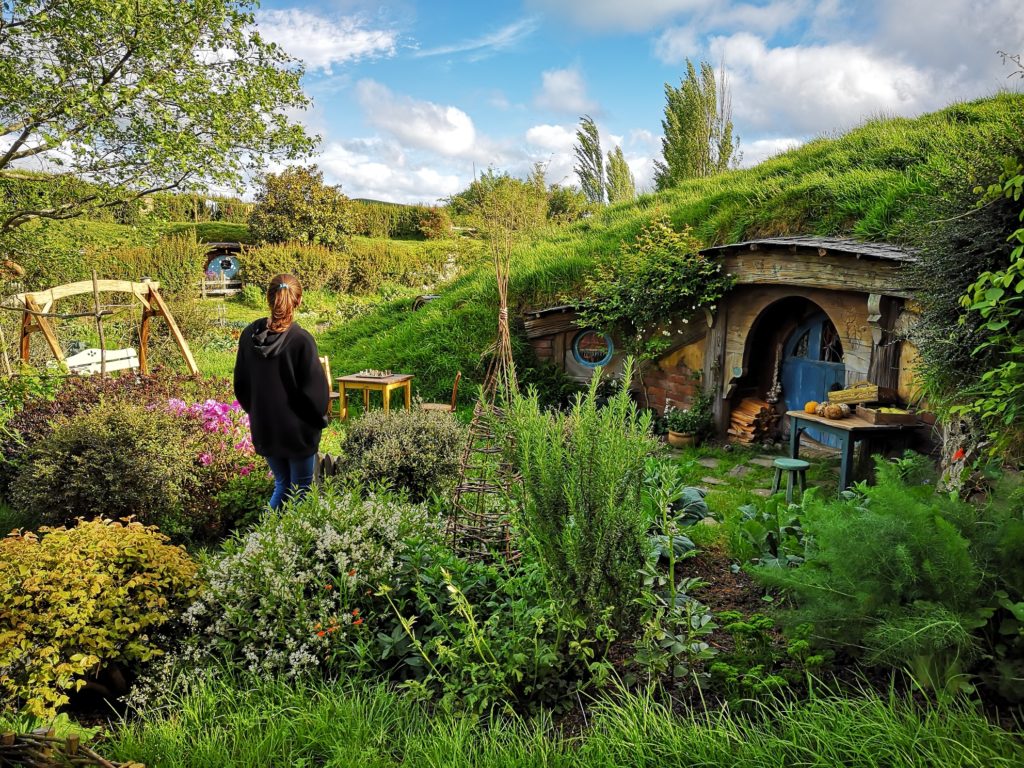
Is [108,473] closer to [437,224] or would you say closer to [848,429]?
[848,429]

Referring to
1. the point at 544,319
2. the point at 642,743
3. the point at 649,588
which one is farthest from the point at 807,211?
the point at 642,743

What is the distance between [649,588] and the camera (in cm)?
329

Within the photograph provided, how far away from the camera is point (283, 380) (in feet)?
15.0

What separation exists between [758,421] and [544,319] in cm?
376

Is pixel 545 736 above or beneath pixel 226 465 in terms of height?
beneath

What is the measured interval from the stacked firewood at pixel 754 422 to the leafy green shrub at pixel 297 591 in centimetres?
613

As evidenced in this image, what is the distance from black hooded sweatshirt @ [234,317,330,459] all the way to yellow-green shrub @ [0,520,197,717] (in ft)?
4.06

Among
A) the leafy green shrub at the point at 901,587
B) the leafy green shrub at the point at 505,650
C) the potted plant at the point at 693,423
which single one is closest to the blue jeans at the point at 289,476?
the leafy green shrub at the point at 505,650

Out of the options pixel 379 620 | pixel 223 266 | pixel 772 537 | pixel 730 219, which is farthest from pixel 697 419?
pixel 223 266

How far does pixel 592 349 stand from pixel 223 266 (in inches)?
818

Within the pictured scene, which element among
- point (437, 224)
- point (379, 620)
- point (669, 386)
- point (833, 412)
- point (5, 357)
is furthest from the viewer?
point (437, 224)

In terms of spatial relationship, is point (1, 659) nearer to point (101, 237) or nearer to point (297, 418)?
point (297, 418)

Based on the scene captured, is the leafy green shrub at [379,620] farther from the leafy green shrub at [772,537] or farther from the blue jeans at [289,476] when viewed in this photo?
the leafy green shrub at [772,537]

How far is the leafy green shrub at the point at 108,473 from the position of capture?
16.6 ft
